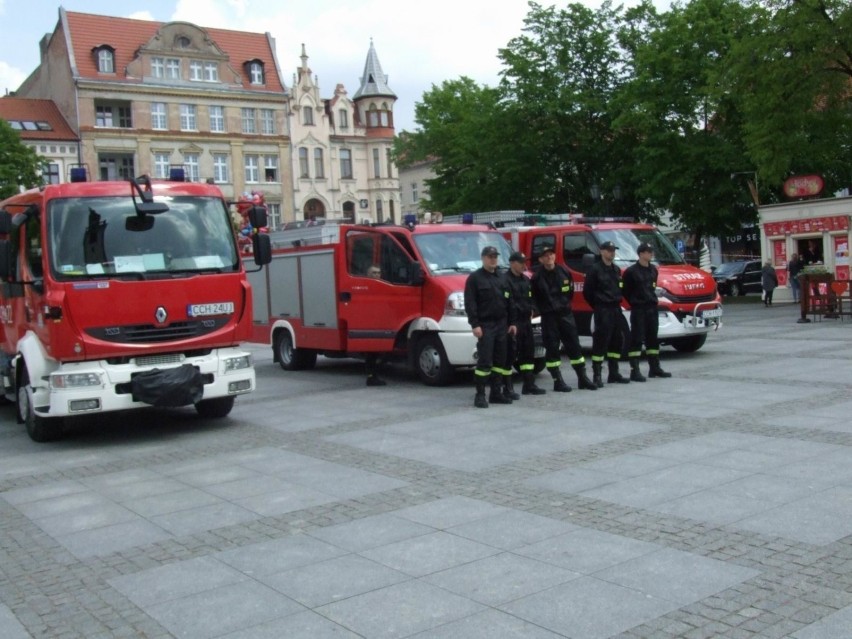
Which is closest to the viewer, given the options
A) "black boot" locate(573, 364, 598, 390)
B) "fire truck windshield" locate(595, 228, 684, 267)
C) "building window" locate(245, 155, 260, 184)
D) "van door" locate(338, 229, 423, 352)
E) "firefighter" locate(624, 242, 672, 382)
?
"black boot" locate(573, 364, 598, 390)

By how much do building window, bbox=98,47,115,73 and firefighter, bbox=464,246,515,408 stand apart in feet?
197

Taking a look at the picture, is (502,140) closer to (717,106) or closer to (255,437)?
(717,106)

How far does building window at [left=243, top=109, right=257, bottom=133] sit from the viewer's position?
7156 cm

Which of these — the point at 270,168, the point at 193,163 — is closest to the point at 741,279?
the point at 193,163

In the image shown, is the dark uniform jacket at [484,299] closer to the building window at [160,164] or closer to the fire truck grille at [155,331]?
the fire truck grille at [155,331]

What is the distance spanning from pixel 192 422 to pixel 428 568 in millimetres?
→ 7230

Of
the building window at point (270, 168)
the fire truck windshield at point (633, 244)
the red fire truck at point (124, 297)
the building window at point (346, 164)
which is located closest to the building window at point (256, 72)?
the building window at point (270, 168)

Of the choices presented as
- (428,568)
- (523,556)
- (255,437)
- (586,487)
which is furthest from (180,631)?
(255,437)

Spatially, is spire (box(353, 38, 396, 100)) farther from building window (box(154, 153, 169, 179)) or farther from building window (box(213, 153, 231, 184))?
building window (box(154, 153, 169, 179))

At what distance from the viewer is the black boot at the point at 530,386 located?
12625 mm

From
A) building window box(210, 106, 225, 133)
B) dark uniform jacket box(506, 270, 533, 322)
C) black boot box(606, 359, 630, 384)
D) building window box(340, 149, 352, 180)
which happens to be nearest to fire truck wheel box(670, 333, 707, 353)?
black boot box(606, 359, 630, 384)

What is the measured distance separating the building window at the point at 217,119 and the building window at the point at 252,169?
293 centimetres

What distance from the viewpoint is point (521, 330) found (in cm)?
1246

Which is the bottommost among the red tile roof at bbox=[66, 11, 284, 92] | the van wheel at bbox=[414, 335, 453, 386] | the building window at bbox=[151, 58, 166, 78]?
the van wheel at bbox=[414, 335, 453, 386]
